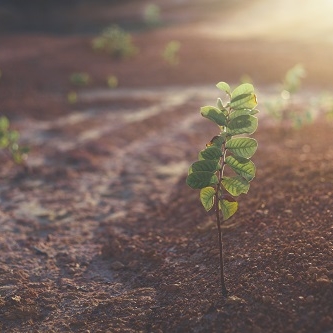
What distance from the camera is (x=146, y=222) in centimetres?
508

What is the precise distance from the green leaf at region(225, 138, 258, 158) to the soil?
79cm

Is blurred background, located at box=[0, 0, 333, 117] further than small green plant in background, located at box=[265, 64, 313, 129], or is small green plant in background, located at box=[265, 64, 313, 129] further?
blurred background, located at box=[0, 0, 333, 117]

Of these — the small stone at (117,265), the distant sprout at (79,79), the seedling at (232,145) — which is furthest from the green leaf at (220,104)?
the distant sprout at (79,79)

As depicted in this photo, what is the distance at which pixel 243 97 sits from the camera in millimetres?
2752

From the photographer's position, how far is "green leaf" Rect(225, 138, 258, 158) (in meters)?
2.77

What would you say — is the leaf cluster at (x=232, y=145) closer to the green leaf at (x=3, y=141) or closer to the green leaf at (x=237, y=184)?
the green leaf at (x=237, y=184)

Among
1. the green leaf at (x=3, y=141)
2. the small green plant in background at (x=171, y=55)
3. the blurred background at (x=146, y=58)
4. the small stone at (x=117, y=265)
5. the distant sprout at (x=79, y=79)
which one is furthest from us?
the small green plant in background at (x=171, y=55)

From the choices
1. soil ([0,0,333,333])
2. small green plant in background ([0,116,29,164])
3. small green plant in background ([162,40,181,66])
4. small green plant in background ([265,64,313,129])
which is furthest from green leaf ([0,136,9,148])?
small green plant in background ([162,40,181,66])

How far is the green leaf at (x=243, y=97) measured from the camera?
274 centimetres

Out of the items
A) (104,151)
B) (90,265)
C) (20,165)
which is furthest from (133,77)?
(90,265)

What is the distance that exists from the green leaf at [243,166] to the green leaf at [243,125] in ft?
0.48

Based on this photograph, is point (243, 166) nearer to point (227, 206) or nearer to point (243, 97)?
point (227, 206)

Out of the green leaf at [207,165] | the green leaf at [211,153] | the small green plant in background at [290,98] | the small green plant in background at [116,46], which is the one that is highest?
the small green plant in background at [116,46]

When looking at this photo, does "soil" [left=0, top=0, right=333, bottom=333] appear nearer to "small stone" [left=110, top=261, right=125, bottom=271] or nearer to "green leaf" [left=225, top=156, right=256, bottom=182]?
"small stone" [left=110, top=261, right=125, bottom=271]
